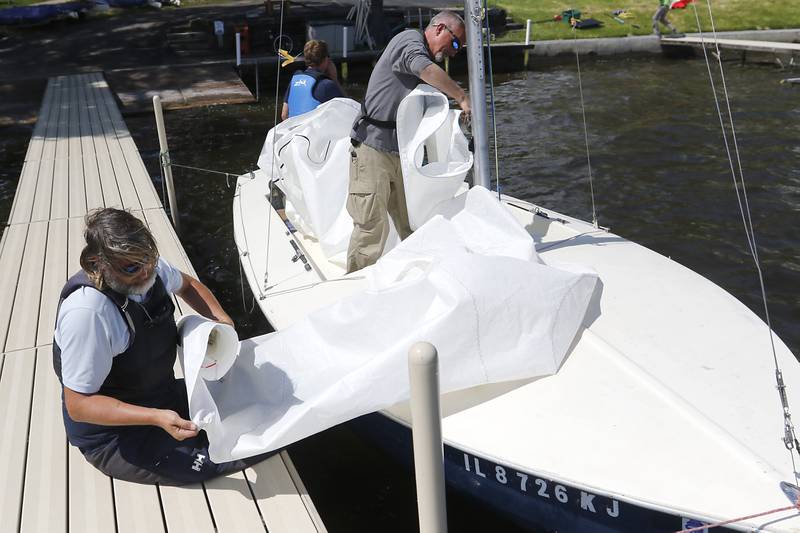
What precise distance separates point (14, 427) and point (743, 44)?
1890cm

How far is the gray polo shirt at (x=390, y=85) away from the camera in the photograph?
456 centimetres

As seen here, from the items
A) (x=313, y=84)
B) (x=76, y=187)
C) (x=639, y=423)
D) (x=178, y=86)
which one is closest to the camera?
(x=639, y=423)

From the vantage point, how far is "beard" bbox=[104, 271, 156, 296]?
2844mm

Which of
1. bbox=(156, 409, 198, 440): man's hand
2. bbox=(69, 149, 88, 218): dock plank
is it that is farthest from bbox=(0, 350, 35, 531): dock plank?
bbox=(69, 149, 88, 218): dock plank

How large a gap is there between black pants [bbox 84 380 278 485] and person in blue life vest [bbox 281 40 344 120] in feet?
13.2

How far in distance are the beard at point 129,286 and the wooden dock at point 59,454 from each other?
3.18ft

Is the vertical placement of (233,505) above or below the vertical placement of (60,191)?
below

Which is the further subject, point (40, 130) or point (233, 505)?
point (40, 130)

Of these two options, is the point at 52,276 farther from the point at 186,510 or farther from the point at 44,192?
the point at 186,510

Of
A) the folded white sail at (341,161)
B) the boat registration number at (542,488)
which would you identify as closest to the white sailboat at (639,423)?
the boat registration number at (542,488)

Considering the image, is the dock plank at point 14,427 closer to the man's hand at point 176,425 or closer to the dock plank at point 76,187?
the man's hand at point 176,425

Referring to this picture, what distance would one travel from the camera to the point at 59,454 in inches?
139

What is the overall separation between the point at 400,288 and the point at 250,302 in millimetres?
3951

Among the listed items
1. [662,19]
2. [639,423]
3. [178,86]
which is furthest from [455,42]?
[662,19]
